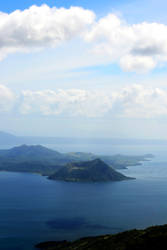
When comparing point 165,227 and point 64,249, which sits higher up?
point 165,227

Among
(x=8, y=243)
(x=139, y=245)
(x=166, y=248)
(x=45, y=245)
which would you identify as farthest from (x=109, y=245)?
(x=8, y=243)

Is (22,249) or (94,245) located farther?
(22,249)

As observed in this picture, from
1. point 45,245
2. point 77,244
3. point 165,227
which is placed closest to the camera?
point 165,227

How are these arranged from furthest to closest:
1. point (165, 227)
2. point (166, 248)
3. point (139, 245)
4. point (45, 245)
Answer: point (45, 245), point (165, 227), point (139, 245), point (166, 248)

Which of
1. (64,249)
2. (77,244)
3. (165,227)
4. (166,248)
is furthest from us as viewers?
(77,244)

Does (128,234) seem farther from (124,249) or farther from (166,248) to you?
(166,248)

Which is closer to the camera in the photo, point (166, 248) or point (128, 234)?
point (166, 248)

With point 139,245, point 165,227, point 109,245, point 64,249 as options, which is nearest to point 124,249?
point 139,245

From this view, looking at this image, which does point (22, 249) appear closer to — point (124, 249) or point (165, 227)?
point (124, 249)

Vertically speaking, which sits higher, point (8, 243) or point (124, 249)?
point (124, 249)
